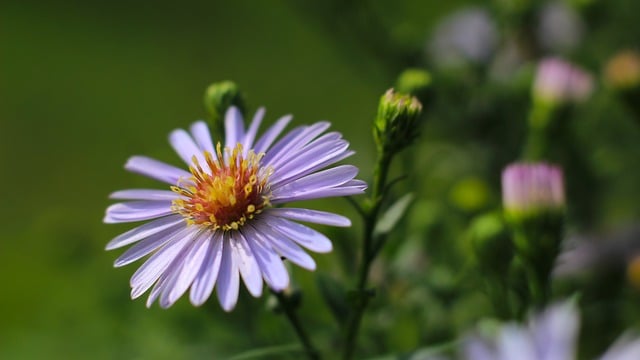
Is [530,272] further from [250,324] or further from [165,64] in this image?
[165,64]

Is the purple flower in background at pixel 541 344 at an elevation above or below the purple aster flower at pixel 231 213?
below

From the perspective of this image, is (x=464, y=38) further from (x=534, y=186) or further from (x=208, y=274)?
(x=208, y=274)

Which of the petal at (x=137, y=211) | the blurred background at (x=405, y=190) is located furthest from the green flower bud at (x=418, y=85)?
the petal at (x=137, y=211)

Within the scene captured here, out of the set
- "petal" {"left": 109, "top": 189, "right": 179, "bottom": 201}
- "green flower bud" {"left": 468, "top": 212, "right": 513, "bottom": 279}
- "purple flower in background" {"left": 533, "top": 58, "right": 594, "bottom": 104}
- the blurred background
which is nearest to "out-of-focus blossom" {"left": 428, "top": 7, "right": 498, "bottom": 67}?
the blurred background

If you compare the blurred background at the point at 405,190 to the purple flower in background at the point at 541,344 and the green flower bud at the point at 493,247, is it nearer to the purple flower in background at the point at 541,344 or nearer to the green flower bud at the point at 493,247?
the green flower bud at the point at 493,247

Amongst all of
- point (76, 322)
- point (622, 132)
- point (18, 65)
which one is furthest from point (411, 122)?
point (18, 65)

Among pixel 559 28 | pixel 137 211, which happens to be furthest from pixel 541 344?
pixel 559 28

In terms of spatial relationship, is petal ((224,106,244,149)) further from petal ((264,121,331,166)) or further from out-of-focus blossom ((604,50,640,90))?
out-of-focus blossom ((604,50,640,90))
